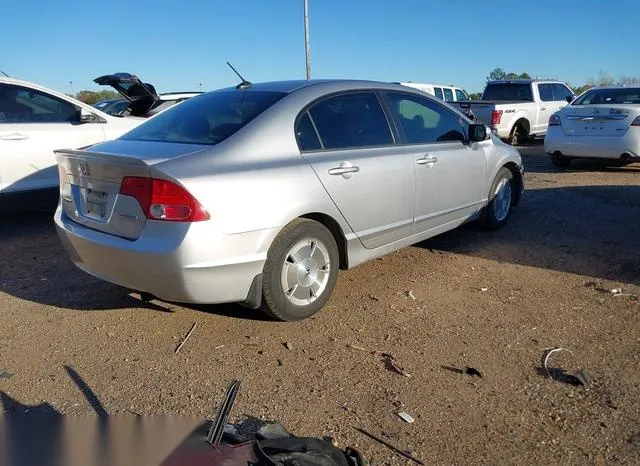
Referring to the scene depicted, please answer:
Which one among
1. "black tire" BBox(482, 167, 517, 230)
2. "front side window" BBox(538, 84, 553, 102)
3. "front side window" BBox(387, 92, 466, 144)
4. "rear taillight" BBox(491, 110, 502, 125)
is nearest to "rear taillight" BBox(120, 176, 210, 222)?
"front side window" BBox(387, 92, 466, 144)

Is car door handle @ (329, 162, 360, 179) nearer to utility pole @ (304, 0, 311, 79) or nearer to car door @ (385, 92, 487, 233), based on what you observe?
car door @ (385, 92, 487, 233)

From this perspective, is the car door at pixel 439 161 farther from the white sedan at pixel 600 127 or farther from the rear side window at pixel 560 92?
the rear side window at pixel 560 92

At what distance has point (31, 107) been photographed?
21.6 ft

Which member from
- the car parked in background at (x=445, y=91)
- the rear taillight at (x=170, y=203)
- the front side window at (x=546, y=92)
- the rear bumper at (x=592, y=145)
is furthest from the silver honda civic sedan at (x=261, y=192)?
the car parked in background at (x=445, y=91)

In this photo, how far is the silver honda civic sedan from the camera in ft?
11.0

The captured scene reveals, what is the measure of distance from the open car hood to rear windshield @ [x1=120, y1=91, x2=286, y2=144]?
4.41 meters

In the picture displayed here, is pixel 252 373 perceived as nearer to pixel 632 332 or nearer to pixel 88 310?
pixel 88 310

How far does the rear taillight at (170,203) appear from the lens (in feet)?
10.7

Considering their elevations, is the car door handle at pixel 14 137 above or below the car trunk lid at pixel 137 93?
below

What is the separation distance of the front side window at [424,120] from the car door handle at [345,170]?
0.87 m

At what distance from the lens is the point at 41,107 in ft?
21.9

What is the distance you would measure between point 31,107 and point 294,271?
4.52 m

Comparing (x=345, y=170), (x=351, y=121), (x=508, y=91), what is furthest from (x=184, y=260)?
(x=508, y=91)

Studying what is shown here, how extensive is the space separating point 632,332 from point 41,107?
21.2 ft
